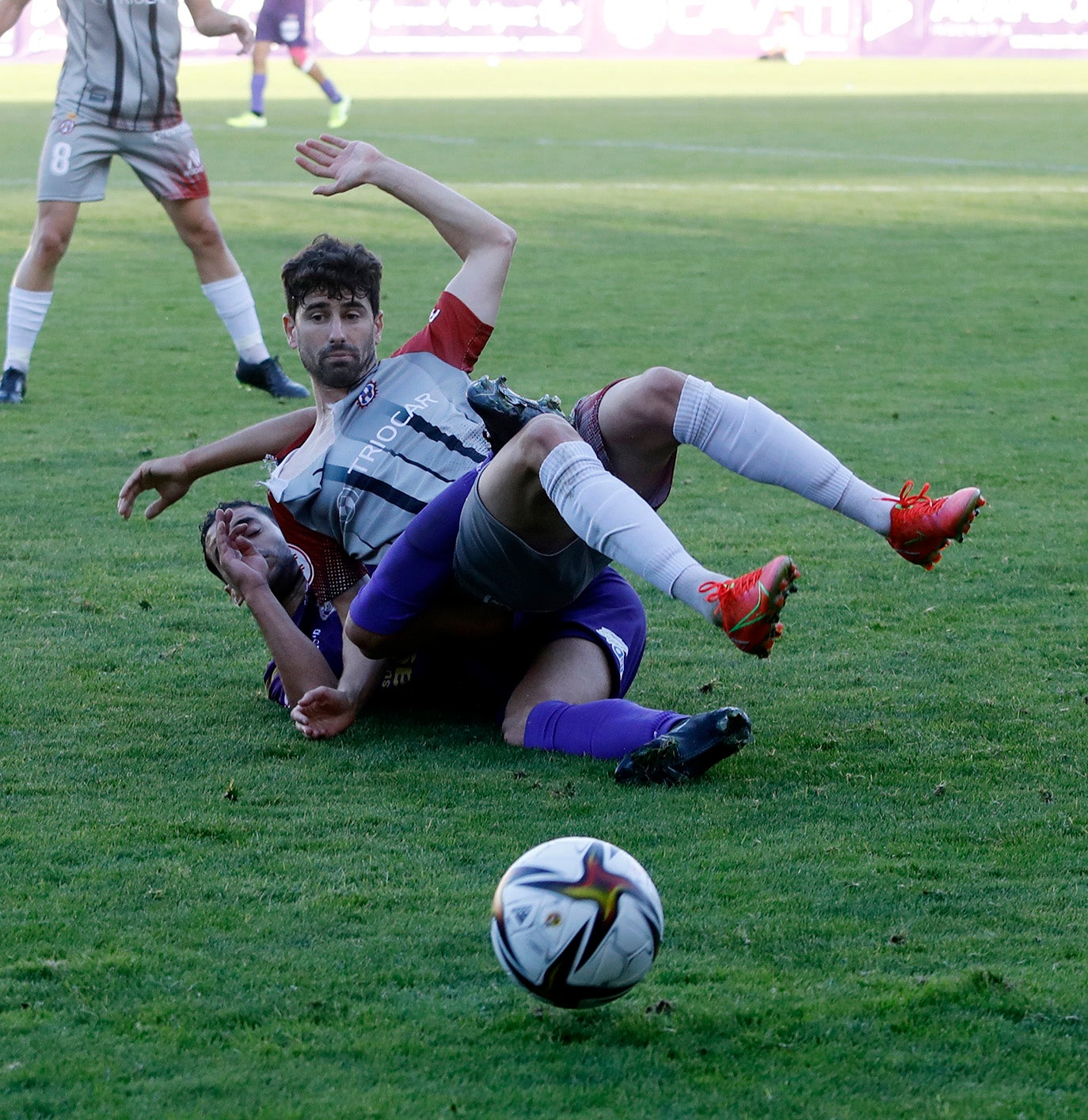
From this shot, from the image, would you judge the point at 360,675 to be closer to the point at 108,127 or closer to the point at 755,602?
the point at 755,602

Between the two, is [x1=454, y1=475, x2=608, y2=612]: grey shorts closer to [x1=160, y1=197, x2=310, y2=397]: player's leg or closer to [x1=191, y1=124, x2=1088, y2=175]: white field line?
[x1=160, y1=197, x2=310, y2=397]: player's leg

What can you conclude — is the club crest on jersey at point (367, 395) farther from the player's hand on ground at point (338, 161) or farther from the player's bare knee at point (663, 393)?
the player's bare knee at point (663, 393)

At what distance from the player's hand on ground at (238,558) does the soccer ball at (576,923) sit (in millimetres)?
1590

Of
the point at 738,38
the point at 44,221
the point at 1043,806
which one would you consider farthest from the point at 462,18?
the point at 1043,806

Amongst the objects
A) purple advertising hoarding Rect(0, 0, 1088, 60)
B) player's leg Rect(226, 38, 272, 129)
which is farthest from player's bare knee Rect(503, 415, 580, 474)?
purple advertising hoarding Rect(0, 0, 1088, 60)

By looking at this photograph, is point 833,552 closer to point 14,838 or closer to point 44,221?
point 14,838

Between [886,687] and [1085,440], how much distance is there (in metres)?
3.27

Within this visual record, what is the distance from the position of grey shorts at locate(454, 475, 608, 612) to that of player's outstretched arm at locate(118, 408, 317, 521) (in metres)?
0.86

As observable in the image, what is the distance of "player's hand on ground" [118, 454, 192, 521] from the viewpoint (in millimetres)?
4199

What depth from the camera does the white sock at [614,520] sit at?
3.16 meters

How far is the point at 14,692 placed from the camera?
13.6ft

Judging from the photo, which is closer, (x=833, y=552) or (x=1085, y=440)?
(x=833, y=552)

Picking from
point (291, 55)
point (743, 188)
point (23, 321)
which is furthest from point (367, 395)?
point (291, 55)

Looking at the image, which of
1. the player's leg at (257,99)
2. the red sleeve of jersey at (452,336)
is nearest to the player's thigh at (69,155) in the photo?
the red sleeve of jersey at (452,336)
